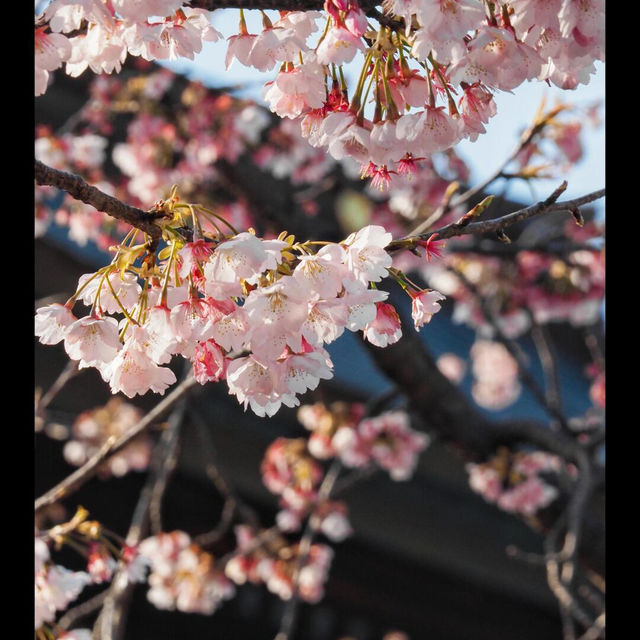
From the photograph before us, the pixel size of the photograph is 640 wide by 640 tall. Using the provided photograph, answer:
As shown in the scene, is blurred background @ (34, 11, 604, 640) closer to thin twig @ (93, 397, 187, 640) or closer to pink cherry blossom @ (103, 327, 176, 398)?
thin twig @ (93, 397, 187, 640)

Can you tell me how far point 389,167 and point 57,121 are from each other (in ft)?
15.7

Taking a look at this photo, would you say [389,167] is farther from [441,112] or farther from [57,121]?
[57,121]

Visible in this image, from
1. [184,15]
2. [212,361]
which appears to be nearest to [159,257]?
[212,361]

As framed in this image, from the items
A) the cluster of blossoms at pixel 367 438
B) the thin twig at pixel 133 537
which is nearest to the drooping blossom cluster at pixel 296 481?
the cluster of blossoms at pixel 367 438

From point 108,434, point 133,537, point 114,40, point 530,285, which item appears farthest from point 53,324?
point 530,285

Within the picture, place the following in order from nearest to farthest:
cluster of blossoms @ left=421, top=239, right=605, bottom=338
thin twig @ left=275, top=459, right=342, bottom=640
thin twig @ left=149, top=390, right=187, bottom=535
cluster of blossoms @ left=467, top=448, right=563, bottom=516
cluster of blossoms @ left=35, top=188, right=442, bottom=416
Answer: cluster of blossoms @ left=35, top=188, right=442, bottom=416
thin twig @ left=275, top=459, right=342, bottom=640
thin twig @ left=149, top=390, right=187, bottom=535
cluster of blossoms @ left=467, top=448, right=563, bottom=516
cluster of blossoms @ left=421, top=239, right=605, bottom=338

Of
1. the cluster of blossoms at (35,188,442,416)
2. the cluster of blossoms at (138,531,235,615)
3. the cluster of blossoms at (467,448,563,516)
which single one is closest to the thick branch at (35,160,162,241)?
the cluster of blossoms at (35,188,442,416)

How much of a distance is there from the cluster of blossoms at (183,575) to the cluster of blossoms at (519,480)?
105 centimetres

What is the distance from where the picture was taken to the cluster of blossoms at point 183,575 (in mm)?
3143

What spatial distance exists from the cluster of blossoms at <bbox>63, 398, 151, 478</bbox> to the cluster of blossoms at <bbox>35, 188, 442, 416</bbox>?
2341 mm

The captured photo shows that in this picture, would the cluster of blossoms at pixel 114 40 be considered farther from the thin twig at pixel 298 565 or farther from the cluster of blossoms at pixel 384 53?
the thin twig at pixel 298 565

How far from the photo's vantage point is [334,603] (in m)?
5.15

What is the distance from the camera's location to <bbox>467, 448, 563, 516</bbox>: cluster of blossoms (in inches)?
114
